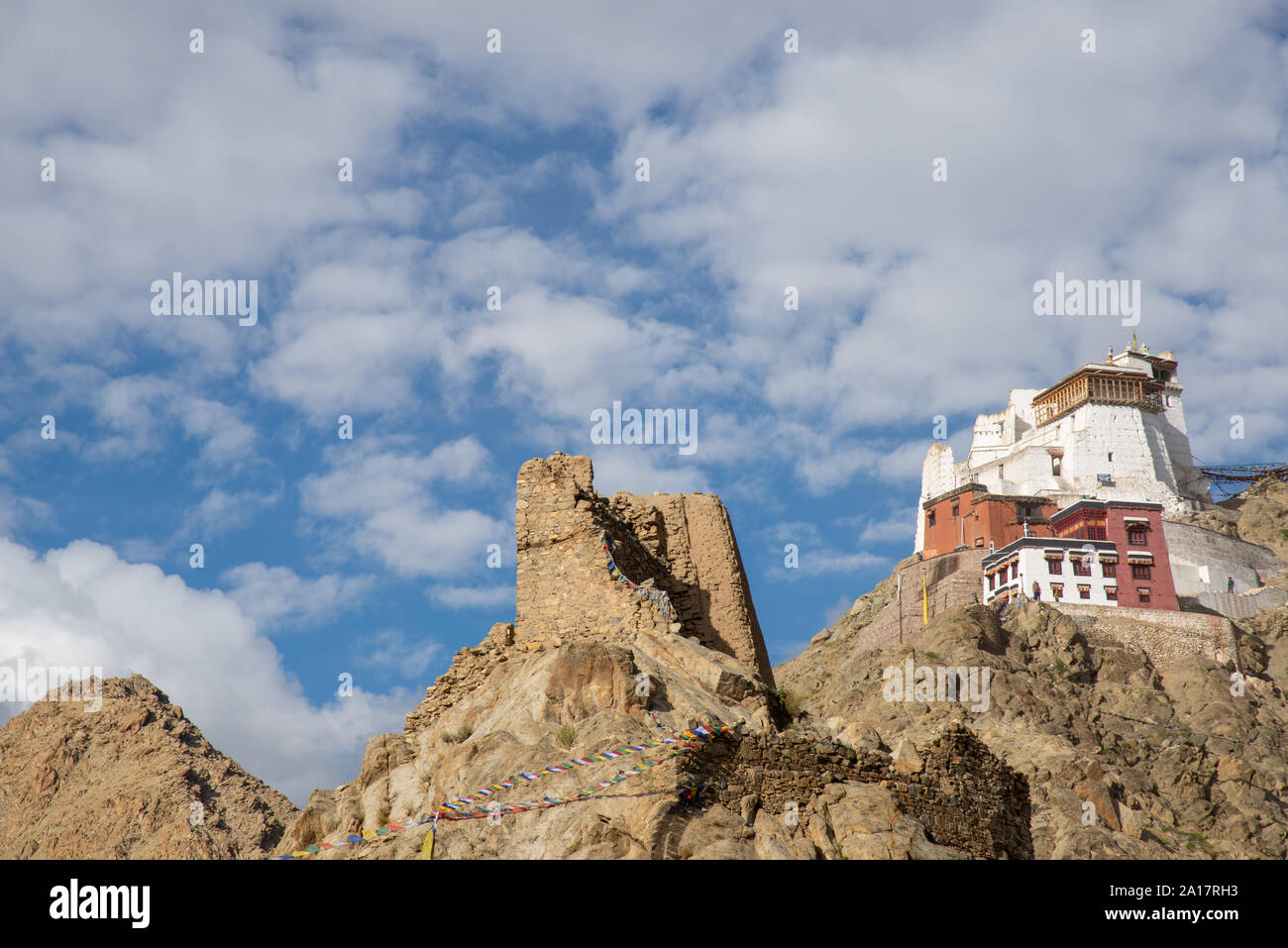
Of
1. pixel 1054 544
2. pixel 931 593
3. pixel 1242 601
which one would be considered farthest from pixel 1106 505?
pixel 931 593

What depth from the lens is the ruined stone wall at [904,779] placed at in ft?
Answer: 59.6

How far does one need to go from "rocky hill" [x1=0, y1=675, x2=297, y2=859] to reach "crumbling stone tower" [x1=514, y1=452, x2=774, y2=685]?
1247 centimetres

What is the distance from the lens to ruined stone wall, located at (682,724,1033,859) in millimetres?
18172

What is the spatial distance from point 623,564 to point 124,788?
1829cm

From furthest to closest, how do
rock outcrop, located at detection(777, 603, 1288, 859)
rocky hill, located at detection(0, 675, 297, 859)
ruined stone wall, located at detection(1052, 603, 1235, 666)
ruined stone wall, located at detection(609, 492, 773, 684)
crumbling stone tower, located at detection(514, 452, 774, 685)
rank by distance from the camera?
ruined stone wall, located at detection(1052, 603, 1235, 666)
rock outcrop, located at detection(777, 603, 1288, 859)
rocky hill, located at detection(0, 675, 297, 859)
ruined stone wall, located at detection(609, 492, 773, 684)
crumbling stone tower, located at detection(514, 452, 774, 685)

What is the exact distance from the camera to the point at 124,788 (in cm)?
3503

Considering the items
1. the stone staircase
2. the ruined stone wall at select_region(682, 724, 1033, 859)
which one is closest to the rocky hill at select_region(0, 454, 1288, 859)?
the ruined stone wall at select_region(682, 724, 1033, 859)

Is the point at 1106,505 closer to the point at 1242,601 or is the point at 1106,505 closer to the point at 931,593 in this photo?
the point at 1242,601

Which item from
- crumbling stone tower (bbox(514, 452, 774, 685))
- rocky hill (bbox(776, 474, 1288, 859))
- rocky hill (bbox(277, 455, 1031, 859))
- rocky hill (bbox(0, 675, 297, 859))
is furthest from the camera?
rocky hill (bbox(776, 474, 1288, 859))

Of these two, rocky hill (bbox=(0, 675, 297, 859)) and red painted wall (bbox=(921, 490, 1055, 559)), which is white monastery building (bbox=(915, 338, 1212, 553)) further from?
rocky hill (bbox=(0, 675, 297, 859))

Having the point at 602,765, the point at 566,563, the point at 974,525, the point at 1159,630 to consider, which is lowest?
the point at 602,765

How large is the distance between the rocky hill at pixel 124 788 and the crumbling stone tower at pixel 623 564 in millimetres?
12471
